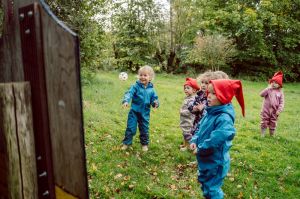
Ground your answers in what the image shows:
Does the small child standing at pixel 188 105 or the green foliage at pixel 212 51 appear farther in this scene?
the green foliage at pixel 212 51

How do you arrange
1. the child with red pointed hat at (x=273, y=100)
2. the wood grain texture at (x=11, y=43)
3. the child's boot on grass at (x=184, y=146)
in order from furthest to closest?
the child with red pointed hat at (x=273, y=100), the child's boot on grass at (x=184, y=146), the wood grain texture at (x=11, y=43)

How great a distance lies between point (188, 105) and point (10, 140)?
16.7 ft

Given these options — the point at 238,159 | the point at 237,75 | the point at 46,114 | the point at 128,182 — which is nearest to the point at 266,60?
the point at 237,75

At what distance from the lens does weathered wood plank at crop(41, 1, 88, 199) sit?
1.43 m

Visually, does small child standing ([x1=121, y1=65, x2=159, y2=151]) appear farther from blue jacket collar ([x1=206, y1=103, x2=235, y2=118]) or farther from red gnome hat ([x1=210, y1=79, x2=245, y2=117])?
red gnome hat ([x1=210, y1=79, x2=245, y2=117])

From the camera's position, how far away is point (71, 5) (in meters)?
11.1

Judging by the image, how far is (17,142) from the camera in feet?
5.51

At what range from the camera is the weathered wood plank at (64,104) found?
4.70 feet

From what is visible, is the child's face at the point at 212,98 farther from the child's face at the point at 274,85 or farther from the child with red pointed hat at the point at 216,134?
the child's face at the point at 274,85

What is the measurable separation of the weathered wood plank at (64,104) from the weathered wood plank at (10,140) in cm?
23

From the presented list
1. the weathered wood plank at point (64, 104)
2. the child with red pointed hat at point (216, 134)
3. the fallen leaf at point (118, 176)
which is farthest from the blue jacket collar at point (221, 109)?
the weathered wood plank at point (64, 104)

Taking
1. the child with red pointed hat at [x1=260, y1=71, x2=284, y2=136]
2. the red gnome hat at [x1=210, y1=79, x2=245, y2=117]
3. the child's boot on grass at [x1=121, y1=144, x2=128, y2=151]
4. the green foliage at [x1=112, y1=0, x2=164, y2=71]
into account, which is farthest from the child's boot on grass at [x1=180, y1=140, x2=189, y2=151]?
the green foliage at [x1=112, y1=0, x2=164, y2=71]

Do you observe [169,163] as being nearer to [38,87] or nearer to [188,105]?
[188,105]

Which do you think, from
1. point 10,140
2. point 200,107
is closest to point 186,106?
point 200,107
